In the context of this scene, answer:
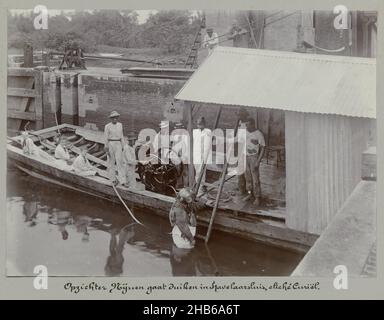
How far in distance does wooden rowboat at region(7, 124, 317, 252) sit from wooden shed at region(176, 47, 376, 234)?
39 cm

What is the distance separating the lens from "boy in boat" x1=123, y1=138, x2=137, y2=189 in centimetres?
1209

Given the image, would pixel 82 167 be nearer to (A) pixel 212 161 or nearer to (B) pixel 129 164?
(B) pixel 129 164

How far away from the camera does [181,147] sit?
38.7ft

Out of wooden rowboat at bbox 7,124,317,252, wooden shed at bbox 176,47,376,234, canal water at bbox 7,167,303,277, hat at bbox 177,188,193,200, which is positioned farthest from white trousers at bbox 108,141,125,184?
wooden shed at bbox 176,47,376,234

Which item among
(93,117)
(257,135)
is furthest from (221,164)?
(93,117)

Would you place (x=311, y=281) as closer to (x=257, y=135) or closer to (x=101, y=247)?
(x=257, y=135)

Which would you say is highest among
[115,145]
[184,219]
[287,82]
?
[287,82]

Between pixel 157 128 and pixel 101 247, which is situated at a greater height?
pixel 157 128

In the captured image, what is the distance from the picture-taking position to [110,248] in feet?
35.4

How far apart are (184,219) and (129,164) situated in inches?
107

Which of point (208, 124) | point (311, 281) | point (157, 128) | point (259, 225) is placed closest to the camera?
point (311, 281)

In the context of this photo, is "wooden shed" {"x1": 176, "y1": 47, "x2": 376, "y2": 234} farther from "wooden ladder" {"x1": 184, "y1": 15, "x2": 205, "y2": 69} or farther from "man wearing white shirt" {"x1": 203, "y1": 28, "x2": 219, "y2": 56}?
"wooden ladder" {"x1": 184, "y1": 15, "x2": 205, "y2": 69}

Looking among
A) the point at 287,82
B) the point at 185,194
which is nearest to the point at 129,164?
the point at 185,194

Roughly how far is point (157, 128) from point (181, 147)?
15.0 feet
